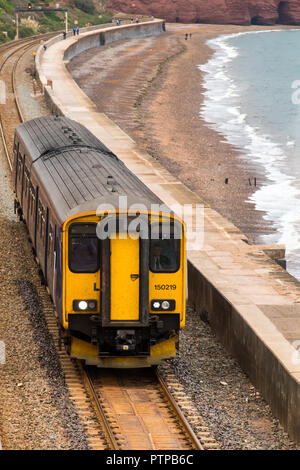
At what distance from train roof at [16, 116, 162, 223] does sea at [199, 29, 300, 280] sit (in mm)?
9111

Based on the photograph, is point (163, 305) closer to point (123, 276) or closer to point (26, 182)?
point (123, 276)

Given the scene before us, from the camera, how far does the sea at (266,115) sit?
34438 mm

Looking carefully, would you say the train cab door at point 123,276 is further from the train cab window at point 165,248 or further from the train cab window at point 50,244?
the train cab window at point 50,244

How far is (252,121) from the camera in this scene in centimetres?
5938

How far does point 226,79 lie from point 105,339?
7168 cm

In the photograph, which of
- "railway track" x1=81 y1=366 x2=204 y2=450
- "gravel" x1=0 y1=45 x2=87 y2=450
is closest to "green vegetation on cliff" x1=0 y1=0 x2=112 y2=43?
"gravel" x1=0 y1=45 x2=87 y2=450

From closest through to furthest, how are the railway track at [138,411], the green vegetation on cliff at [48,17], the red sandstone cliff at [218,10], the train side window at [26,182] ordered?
the railway track at [138,411], the train side window at [26,182], the green vegetation on cliff at [48,17], the red sandstone cliff at [218,10]

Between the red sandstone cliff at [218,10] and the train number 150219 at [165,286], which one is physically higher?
the red sandstone cliff at [218,10]

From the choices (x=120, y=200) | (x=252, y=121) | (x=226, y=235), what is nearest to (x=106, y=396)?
(x=120, y=200)

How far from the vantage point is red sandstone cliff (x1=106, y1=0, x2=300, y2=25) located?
148 m

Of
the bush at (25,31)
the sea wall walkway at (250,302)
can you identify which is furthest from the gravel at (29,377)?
the bush at (25,31)

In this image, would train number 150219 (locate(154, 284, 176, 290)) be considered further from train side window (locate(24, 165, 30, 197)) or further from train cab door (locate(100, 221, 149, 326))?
train side window (locate(24, 165, 30, 197))

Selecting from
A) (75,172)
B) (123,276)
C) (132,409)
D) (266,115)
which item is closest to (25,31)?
(266,115)

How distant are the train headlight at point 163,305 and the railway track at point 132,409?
4.12 feet
